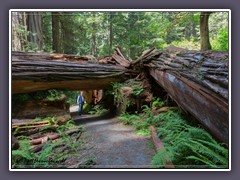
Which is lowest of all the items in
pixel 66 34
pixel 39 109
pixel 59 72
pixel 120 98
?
pixel 39 109

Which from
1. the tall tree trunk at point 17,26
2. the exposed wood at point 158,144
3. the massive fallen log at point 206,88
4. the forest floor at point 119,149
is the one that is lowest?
the forest floor at point 119,149

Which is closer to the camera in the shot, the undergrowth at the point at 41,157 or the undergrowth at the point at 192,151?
the undergrowth at the point at 192,151

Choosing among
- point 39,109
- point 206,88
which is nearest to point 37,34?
point 39,109

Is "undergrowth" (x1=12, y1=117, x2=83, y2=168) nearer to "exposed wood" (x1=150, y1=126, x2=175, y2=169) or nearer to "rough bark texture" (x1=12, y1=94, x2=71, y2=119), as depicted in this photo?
"exposed wood" (x1=150, y1=126, x2=175, y2=169)

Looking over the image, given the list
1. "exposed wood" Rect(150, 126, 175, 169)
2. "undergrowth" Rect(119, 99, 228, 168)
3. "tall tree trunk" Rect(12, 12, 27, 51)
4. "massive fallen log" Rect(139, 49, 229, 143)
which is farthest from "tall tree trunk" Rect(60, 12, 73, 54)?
"undergrowth" Rect(119, 99, 228, 168)

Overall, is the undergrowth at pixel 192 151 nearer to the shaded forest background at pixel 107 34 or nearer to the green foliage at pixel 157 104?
the green foliage at pixel 157 104

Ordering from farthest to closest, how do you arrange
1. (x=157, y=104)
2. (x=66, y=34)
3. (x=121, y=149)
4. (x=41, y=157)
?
(x=66, y=34), (x=157, y=104), (x=121, y=149), (x=41, y=157)

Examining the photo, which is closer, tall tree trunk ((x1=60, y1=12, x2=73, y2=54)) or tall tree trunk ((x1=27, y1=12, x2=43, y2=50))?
tall tree trunk ((x1=27, y1=12, x2=43, y2=50))

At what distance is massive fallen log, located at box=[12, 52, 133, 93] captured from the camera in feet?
17.8

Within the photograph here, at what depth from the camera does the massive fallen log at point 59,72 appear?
5.41m

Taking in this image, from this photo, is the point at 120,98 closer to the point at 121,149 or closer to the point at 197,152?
the point at 121,149

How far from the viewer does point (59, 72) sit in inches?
238

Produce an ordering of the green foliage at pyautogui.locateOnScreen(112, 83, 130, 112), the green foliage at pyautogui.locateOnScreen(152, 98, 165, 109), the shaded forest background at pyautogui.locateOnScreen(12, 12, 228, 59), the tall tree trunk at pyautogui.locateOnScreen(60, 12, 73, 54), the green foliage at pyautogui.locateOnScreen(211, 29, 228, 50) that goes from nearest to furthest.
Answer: the green foliage at pyautogui.locateOnScreen(211, 29, 228, 50) < the green foliage at pyautogui.locateOnScreen(152, 98, 165, 109) < the green foliage at pyautogui.locateOnScreen(112, 83, 130, 112) < the shaded forest background at pyautogui.locateOnScreen(12, 12, 228, 59) < the tall tree trunk at pyautogui.locateOnScreen(60, 12, 73, 54)

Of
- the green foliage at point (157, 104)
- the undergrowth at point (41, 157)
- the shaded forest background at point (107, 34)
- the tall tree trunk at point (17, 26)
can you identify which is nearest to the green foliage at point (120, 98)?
the green foliage at point (157, 104)
